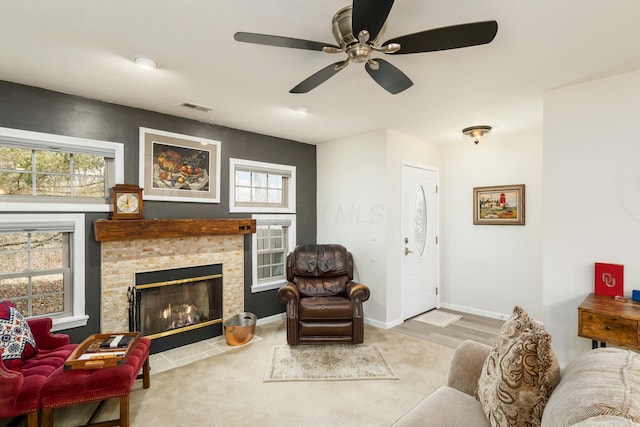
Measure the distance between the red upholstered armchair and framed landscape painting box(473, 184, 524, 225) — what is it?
194 inches

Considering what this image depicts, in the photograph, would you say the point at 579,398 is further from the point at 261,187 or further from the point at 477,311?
the point at 477,311

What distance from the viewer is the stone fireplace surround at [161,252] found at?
10.3 feet

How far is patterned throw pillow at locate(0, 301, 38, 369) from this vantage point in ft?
7.07

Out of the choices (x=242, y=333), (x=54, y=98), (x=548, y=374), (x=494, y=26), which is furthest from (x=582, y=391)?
(x=54, y=98)

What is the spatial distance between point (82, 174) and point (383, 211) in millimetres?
3346

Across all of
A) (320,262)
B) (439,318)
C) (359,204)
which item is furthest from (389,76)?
(439,318)

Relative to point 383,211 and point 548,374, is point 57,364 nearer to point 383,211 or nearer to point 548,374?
point 548,374

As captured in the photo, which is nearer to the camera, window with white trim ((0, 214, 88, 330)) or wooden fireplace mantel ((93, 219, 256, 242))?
Result: window with white trim ((0, 214, 88, 330))

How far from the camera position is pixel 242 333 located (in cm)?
367

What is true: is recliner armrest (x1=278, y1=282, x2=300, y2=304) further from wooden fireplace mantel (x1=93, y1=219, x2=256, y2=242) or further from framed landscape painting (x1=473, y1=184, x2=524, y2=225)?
framed landscape painting (x1=473, y1=184, x2=524, y2=225)

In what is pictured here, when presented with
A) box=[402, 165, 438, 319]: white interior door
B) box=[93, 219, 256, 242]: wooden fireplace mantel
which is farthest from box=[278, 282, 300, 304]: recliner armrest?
box=[402, 165, 438, 319]: white interior door

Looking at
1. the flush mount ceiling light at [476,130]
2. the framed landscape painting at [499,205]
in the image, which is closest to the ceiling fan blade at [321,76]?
the flush mount ceiling light at [476,130]

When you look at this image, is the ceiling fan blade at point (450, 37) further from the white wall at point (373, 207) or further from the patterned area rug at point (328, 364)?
the patterned area rug at point (328, 364)

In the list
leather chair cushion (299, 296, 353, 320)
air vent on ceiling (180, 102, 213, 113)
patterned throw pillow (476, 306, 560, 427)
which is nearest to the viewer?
patterned throw pillow (476, 306, 560, 427)
